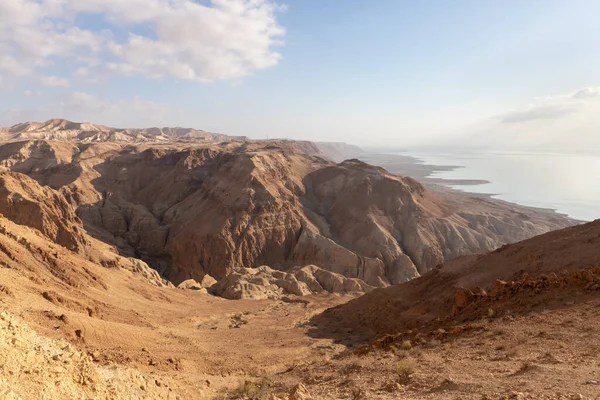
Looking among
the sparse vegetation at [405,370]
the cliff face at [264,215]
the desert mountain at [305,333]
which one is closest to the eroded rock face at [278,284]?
the desert mountain at [305,333]

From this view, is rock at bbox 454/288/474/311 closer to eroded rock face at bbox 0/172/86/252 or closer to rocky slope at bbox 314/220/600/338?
rocky slope at bbox 314/220/600/338

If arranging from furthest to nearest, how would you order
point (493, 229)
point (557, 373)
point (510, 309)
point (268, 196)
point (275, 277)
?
point (493, 229) < point (268, 196) < point (275, 277) < point (510, 309) < point (557, 373)

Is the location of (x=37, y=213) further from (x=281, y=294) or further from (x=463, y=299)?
(x=463, y=299)

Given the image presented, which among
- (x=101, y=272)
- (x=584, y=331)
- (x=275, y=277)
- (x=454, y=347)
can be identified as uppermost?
(x=584, y=331)

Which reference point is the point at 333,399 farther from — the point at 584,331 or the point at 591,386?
the point at 584,331

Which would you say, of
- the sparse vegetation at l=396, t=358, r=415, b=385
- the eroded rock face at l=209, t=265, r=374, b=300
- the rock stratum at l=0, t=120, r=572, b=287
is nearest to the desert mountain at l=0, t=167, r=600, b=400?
the sparse vegetation at l=396, t=358, r=415, b=385

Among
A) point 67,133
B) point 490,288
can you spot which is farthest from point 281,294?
point 67,133

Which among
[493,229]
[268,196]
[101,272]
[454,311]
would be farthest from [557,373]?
[493,229]
